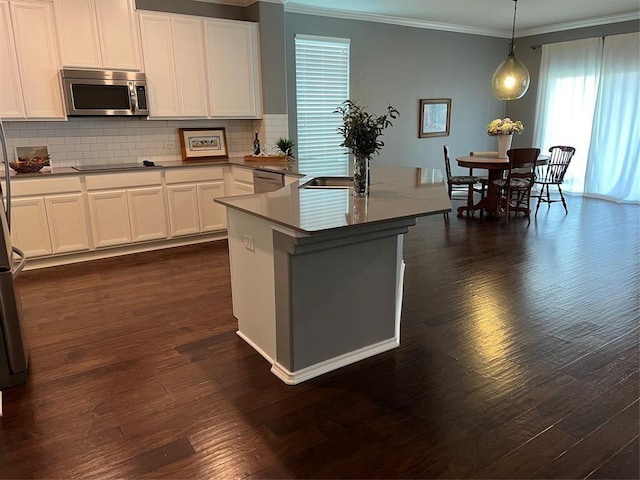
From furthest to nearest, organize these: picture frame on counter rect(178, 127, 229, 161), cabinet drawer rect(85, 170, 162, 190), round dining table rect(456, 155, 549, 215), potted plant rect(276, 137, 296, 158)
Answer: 1. round dining table rect(456, 155, 549, 215)
2. picture frame on counter rect(178, 127, 229, 161)
3. potted plant rect(276, 137, 296, 158)
4. cabinet drawer rect(85, 170, 162, 190)

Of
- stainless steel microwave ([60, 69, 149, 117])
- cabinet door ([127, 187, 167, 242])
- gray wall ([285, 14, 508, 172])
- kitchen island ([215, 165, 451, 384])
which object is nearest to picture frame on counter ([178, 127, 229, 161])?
stainless steel microwave ([60, 69, 149, 117])

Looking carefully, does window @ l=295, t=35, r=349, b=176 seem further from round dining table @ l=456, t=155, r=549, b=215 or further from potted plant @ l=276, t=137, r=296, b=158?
round dining table @ l=456, t=155, r=549, b=215

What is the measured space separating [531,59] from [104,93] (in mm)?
6938

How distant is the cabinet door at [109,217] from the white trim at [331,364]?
2850 mm

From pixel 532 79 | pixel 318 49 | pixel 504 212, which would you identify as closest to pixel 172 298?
pixel 318 49

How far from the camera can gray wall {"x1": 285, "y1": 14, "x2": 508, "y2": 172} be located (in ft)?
20.6

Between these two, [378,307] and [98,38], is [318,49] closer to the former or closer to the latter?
[98,38]

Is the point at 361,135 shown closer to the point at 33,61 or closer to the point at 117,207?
the point at 117,207

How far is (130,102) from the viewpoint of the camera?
180 inches

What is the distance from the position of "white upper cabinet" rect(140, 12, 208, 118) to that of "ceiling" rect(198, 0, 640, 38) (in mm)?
643

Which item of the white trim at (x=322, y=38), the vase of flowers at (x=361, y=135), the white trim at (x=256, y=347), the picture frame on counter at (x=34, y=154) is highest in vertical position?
the white trim at (x=322, y=38)

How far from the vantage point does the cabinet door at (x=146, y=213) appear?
4605mm

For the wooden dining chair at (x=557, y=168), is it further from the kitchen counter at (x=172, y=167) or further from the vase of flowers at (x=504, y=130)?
the kitchen counter at (x=172, y=167)

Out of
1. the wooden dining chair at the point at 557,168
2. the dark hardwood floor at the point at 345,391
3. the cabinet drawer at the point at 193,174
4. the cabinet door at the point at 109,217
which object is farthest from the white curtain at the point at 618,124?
the cabinet door at the point at 109,217
